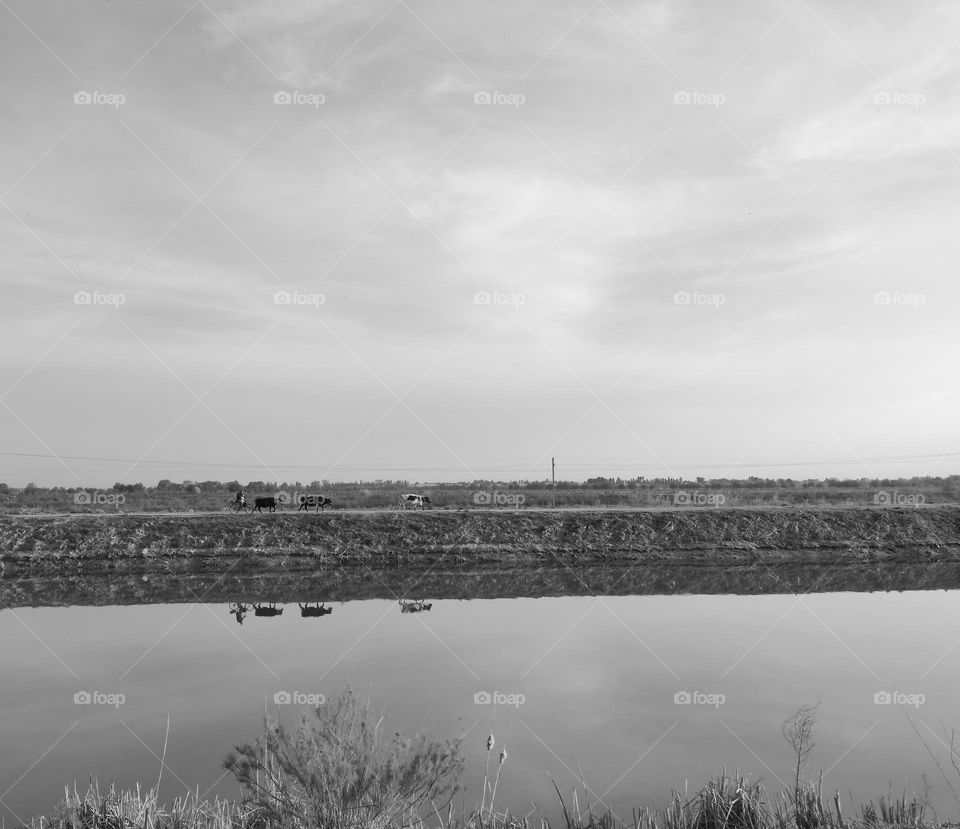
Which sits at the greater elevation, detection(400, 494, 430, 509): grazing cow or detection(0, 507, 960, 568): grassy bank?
detection(400, 494, 430, 509): grazing cow

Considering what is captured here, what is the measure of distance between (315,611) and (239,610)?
243 cm

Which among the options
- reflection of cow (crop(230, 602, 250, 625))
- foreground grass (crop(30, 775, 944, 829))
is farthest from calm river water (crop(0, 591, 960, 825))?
foreground grass (crop(30, 775, 944, 829))

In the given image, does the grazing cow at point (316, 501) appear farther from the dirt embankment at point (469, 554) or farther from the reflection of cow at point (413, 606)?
→ the reflection of cow at point (413, 606)

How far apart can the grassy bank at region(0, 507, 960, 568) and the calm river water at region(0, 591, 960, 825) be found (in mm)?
11425

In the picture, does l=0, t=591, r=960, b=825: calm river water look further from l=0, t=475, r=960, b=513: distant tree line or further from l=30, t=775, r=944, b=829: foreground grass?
l=0, t=475, r=960, b=513: distant tree line

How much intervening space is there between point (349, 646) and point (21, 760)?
8.70 meters

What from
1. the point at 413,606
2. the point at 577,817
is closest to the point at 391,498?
the point at 413,606

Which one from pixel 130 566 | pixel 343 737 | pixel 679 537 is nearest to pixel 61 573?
pixel 130 566

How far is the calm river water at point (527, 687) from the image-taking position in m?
11.8

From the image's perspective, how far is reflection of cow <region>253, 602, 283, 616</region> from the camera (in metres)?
25.5

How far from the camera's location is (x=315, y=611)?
26.0m

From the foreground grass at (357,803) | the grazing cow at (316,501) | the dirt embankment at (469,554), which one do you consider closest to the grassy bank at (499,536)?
the dirt embankment at (469,554)

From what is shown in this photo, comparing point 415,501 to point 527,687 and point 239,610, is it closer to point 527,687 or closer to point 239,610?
point 239,610

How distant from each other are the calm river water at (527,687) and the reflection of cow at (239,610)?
1.12ft
